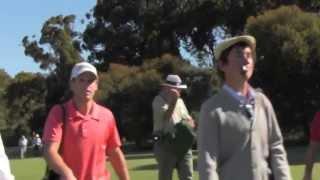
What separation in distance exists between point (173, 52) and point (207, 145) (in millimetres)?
69980

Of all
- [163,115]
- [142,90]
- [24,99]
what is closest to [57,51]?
[24,99]

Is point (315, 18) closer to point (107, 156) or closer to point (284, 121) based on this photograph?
point (284, 121)

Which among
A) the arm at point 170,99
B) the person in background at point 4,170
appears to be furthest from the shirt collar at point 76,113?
the arm at point 170,99

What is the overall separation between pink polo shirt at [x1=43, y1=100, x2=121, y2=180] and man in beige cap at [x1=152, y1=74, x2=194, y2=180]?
4.81m

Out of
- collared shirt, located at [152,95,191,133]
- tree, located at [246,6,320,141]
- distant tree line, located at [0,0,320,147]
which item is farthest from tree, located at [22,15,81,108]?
collared shirt, located at [152,95,191,133]

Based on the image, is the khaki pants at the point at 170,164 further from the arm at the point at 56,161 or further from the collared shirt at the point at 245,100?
the collared shirt at the point at 245,100

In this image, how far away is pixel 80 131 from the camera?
23.6ft

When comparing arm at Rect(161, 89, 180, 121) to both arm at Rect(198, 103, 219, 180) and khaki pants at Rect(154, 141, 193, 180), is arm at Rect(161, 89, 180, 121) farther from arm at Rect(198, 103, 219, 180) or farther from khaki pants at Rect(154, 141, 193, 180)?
arm at Rect(198, 103, 219, 180)

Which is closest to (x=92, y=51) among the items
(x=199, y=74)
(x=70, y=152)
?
(x=199, y=74)

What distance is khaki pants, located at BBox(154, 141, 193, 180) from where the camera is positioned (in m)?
12.2

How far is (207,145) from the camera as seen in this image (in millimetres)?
5684

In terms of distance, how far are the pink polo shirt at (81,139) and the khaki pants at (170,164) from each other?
16.1 feet

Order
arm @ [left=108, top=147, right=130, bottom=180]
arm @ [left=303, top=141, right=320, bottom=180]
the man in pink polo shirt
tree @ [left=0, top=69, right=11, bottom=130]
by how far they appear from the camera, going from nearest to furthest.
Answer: the man in pink polo shirt < arm @ [left=108, top=147, right=130, bottom=180] < arm @ [left=303, top=141, right=320, bottom=180] < tree @ [left=0, top=69, right=11, bottom=130]

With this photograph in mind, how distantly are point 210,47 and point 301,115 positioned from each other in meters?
28.7
